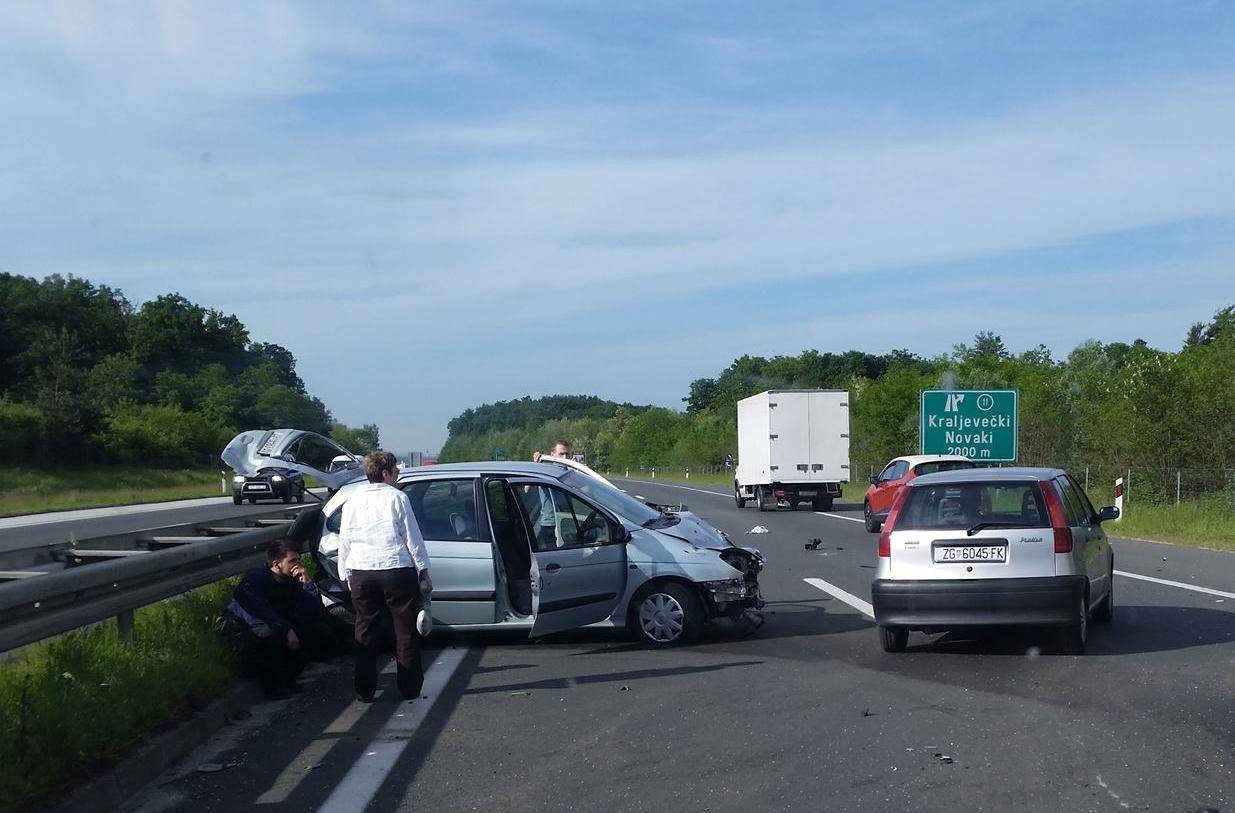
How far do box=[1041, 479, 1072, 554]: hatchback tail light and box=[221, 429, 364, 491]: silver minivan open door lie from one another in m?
24.2

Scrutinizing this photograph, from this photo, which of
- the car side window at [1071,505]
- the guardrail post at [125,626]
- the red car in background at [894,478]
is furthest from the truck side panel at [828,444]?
the guardrail post at [125,626]

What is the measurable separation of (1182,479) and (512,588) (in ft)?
91.7

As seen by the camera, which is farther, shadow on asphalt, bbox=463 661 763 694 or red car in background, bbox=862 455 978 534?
red car in background, bbox=862 455 978 534

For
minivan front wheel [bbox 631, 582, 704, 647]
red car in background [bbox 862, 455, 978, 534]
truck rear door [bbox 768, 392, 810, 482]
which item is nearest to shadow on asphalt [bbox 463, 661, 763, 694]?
minivan front wheel [bbox 631, 582, 704, 647]

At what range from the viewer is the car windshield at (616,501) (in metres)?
11.5

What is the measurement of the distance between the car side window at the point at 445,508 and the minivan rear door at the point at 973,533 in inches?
137

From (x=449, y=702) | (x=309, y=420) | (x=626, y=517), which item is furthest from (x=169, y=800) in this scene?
(x=309, y=420)

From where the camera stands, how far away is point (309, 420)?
4400cm

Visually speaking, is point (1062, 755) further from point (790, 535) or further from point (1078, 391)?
point (1078, 391)

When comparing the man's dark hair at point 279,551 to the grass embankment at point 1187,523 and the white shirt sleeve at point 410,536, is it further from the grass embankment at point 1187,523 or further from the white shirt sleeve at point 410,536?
the grass embankment at point 1187,523

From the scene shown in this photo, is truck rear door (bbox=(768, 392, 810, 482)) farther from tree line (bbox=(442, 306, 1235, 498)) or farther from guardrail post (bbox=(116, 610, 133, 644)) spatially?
guardrail post (bbox=(116, 610, 133, 644))

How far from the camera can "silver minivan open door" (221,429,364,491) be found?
3347 centimetres

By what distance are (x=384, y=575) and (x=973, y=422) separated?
25854 mm

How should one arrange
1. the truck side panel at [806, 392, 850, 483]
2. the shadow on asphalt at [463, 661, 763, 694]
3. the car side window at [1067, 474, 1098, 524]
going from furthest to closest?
the truck side panel at [806, 392, 850, 483]
the car side window at [1067, 474, 1098, 524]
the shadow on asphalt at [463, 661, 763, 694]
